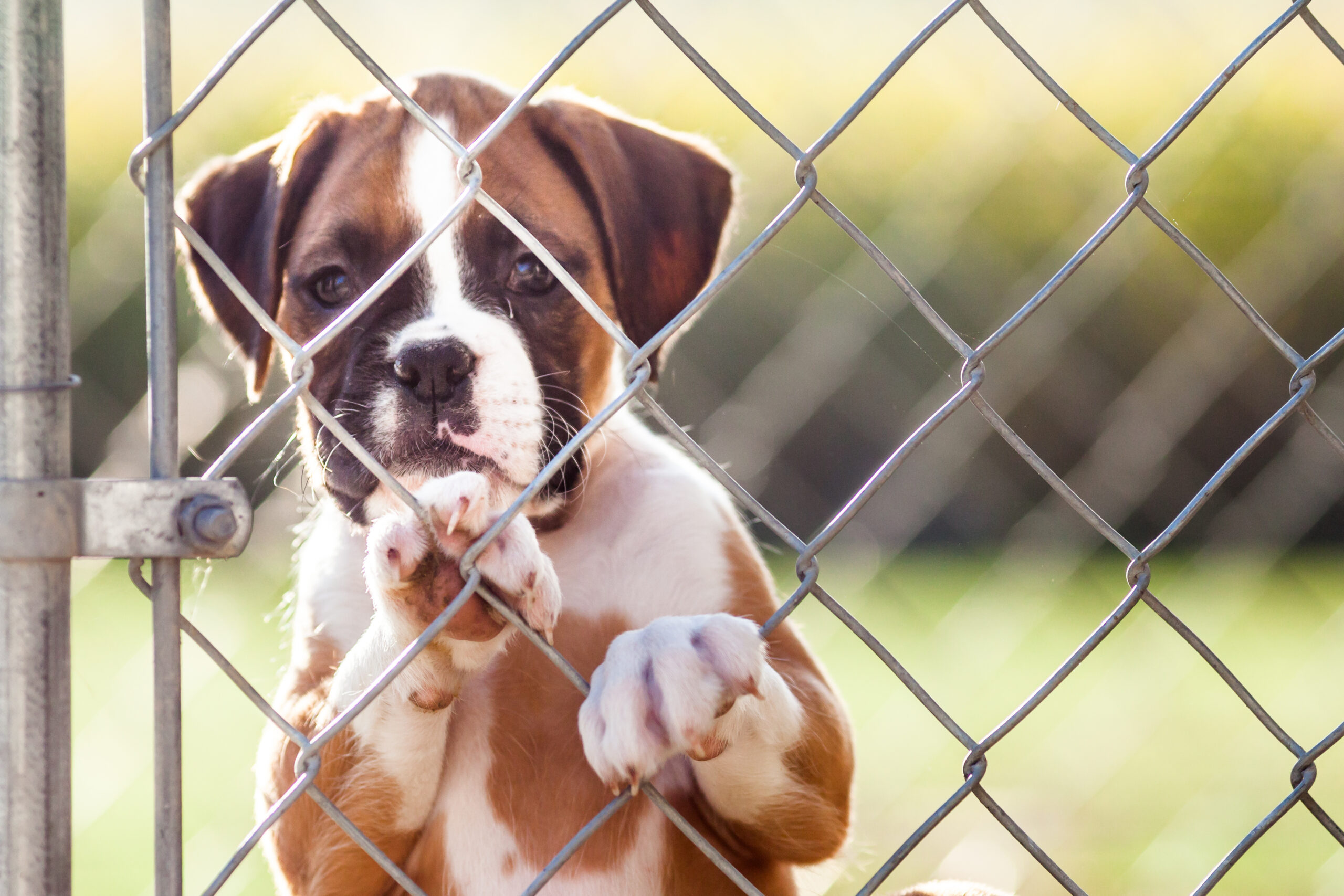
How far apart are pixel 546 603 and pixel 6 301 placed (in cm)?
59

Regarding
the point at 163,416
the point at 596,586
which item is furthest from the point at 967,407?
the point at 163,416

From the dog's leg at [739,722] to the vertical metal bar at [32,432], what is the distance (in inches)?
20.8

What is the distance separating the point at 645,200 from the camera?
2.12m

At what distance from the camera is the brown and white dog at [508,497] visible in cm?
170

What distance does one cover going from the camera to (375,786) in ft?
5.60

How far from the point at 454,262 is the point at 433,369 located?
0.79ft

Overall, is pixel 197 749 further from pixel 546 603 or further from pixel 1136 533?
pixel 1136 533

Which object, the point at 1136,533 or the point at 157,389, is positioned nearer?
the point at 157,389

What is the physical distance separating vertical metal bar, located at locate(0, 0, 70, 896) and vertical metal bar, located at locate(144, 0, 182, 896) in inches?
2.6

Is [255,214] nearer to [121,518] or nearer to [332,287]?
[332,287]

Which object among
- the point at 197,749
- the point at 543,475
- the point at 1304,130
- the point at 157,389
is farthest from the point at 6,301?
the point at 1304,130

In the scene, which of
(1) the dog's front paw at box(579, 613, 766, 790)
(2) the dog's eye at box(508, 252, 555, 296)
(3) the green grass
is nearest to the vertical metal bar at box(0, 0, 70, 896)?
(1) the dog's front paw at box(579, 613, 766, 790)

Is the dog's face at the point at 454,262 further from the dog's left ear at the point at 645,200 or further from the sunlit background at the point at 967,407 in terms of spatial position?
the sunlit background at the point at 967,407

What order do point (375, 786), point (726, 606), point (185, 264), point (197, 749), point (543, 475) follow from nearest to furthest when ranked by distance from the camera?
point (543, 475)
point (375, 786)
point (726, 606)
point (185, 264)
point (197, 749)
